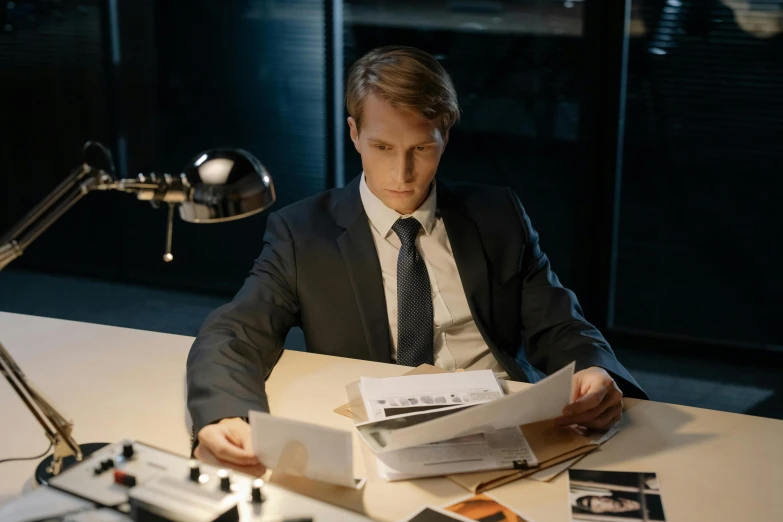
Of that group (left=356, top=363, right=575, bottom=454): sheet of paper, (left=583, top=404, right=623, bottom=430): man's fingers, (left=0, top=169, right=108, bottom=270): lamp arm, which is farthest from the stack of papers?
(left=0, top=169, right=108, bottom=270): lamp arm

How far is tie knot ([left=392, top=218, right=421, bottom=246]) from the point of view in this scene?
2016 mm

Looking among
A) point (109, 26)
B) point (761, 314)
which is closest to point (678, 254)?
point (761, 314)

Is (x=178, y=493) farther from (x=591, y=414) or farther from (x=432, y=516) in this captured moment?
(x=591, y=414)

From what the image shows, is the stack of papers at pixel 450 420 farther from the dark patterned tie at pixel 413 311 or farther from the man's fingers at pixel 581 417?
the dark patterned tie at pixel 413 311

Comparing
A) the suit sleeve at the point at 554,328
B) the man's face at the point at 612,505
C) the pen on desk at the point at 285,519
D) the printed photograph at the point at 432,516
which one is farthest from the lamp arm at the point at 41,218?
the suit sleeve at the point at 554,328

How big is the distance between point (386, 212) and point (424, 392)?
541mm

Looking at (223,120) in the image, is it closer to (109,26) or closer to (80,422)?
(109,26)

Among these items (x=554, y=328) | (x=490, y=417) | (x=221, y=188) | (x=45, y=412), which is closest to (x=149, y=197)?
(x=221, y=188)

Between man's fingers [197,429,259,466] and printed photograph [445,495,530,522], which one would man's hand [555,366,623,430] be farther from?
man's fingers [197,429,259,466]

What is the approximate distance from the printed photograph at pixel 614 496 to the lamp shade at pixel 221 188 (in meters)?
0.64

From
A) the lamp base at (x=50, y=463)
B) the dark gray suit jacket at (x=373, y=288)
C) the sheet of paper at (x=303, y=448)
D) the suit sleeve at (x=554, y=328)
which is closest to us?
the sheet of paper at (x=303, y=448)

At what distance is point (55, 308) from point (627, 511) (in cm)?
363

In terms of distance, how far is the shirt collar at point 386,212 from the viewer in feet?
6.67

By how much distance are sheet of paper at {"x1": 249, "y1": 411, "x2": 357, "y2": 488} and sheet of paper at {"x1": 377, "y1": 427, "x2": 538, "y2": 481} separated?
11 cm
